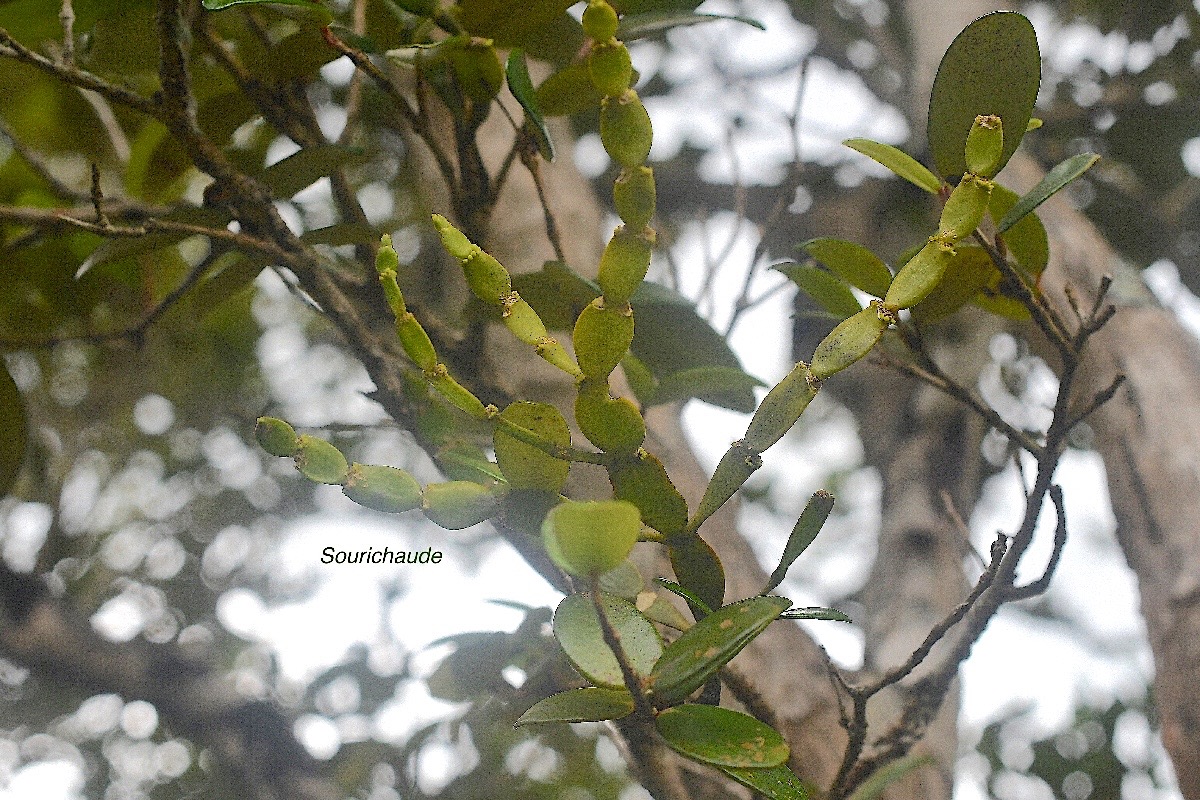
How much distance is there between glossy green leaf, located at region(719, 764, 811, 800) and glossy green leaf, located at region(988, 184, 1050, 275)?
0.34 m

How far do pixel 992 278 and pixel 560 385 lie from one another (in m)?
0.33

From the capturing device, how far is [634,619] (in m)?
0.36

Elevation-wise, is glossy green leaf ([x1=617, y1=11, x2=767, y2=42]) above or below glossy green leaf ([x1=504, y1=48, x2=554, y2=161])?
above

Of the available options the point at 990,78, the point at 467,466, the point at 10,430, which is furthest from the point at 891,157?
the point at 10,430

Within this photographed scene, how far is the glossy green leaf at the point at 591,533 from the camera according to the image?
10.4 inches

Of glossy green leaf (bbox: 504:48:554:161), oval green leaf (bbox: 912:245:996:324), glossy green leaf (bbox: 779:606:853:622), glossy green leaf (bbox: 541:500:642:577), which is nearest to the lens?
glossy green leaf (bbox: 541:500:642:577)

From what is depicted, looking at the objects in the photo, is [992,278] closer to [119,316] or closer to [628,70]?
[628,70]

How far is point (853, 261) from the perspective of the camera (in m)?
0.55

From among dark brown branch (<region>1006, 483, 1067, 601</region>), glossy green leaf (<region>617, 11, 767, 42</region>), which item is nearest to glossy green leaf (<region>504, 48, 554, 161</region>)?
glossy green leaf (<region>617, 11, 767, 42</region>)

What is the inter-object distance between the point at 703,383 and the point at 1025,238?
0.21 m

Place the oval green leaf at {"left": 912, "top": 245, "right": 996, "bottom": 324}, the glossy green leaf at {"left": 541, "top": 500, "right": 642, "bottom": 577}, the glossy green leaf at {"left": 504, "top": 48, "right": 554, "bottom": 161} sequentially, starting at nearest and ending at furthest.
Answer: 1. the glossy green leaf at {"left": 541, "top": 500, "right": 642, "bottom": 577}
2. the glossy green leaf at {"left": 504, "top": 48, "right": 554, "bottom": 161}
3. the oval green leaf at {"left": 912, "top": 245, "right": 996, "bottom": 324}

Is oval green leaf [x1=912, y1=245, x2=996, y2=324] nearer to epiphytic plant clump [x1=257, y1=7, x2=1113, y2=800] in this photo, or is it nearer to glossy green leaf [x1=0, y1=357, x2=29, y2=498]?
epiphytic plant clump [x1=257, y1=7, x2=1113, y2=800]

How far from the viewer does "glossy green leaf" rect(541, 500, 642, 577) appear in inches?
10.4

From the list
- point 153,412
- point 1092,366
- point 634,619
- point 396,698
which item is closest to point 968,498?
point 1092,366
